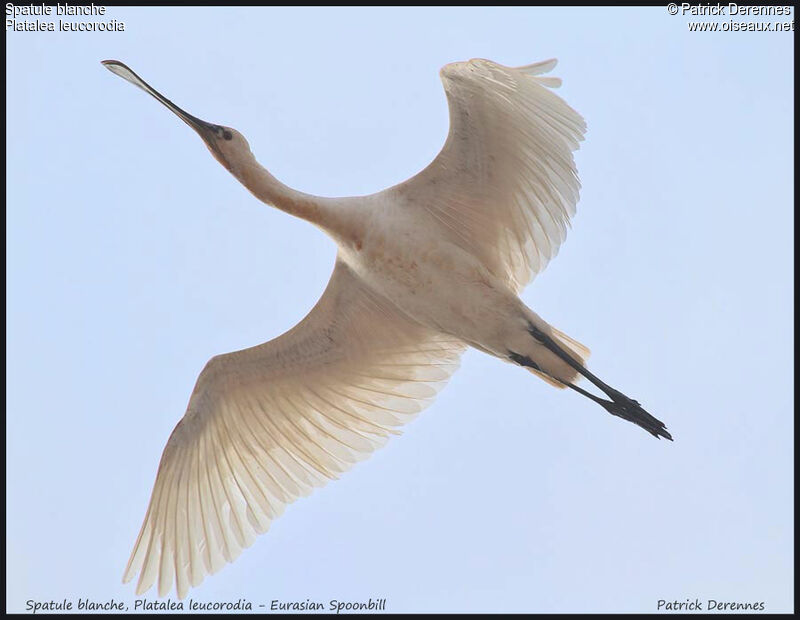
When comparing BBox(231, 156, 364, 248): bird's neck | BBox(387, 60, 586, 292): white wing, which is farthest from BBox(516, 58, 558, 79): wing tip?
BBox(231, 156, 364, 248): bird's neck

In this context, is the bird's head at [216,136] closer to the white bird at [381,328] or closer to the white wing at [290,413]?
the white bird at [381,328]

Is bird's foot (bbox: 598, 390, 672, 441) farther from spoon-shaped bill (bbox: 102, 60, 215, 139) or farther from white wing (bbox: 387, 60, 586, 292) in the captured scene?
spoon-shaped bill (bbox: 102, 60, 215, 139)

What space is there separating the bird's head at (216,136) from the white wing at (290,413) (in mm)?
1290

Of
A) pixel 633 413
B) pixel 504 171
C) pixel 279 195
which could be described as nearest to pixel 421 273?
pixel 504 171

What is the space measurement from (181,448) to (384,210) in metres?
2.71

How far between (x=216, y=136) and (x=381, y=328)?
2082 millimetres

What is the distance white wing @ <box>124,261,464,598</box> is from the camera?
9.67 meters

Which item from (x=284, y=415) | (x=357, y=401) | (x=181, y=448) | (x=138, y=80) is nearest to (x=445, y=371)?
(x=357, y=401)

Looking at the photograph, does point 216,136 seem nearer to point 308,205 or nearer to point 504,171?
point 308,205

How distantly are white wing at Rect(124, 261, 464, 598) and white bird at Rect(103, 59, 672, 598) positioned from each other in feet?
0.04

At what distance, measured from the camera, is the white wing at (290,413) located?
9672 mm

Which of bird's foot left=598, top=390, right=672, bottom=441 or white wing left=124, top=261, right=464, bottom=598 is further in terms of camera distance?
white wing left=124, top=261, right=464, bottom=598

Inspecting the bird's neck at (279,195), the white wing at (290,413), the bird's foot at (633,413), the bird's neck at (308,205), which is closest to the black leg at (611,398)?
the bird's foot at (633,413)

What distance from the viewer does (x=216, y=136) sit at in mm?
9078
